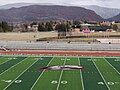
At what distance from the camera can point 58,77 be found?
73.1 ft

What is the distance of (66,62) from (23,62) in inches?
146

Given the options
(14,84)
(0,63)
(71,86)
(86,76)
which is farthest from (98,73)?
(0,63)

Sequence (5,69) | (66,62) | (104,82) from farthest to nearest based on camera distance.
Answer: (66,62)
(5,69)
(104,82)

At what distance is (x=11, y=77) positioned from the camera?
72.8ft

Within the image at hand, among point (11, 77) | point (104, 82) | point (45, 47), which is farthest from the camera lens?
point (45, 47)

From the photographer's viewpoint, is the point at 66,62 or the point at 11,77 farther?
the point at 66,62

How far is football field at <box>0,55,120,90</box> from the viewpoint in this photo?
19406 millimetres

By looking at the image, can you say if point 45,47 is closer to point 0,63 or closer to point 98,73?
point 0,63

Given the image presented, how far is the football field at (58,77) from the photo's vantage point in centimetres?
1941

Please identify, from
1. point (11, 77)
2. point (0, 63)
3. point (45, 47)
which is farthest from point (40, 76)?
point (45, 47)

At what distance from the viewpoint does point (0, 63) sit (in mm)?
29297

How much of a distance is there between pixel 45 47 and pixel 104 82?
22.8m

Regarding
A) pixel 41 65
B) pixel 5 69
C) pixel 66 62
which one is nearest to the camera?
pixel 5 69

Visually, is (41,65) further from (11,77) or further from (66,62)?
(11,77)
